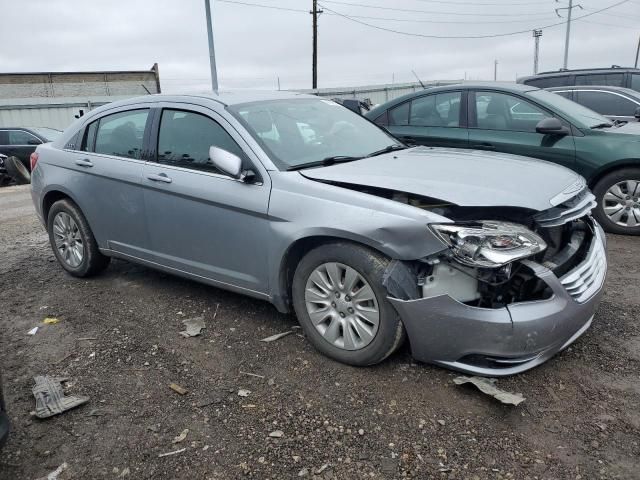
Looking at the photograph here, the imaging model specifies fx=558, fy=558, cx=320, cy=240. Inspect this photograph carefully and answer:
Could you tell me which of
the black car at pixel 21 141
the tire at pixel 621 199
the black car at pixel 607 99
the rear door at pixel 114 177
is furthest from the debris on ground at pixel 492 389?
the black car at pixel 21 141

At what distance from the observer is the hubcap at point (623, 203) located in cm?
588

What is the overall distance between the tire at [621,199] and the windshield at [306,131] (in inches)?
112

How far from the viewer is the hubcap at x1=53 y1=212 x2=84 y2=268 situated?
503cm

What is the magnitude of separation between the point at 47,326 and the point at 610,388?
3.80 meters

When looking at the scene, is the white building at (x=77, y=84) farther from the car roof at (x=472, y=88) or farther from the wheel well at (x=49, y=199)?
the wheel well at (x=49, y=199)

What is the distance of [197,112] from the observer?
408cm

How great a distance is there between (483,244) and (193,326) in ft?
7.19

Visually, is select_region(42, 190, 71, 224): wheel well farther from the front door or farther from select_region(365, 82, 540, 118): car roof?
select_region(365, 82, 540, 118): car roof

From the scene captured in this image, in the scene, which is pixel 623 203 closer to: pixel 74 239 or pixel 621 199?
pixel 621 199

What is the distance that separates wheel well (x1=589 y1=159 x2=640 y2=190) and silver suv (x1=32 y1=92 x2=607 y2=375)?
8.48 ft

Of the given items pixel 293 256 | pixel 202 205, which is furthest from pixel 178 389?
pixel 202 205

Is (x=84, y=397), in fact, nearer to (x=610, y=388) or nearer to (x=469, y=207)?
(x=469, y=207)

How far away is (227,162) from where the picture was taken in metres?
3.58

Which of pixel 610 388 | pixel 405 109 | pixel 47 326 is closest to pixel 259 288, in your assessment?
pixel 47 326
